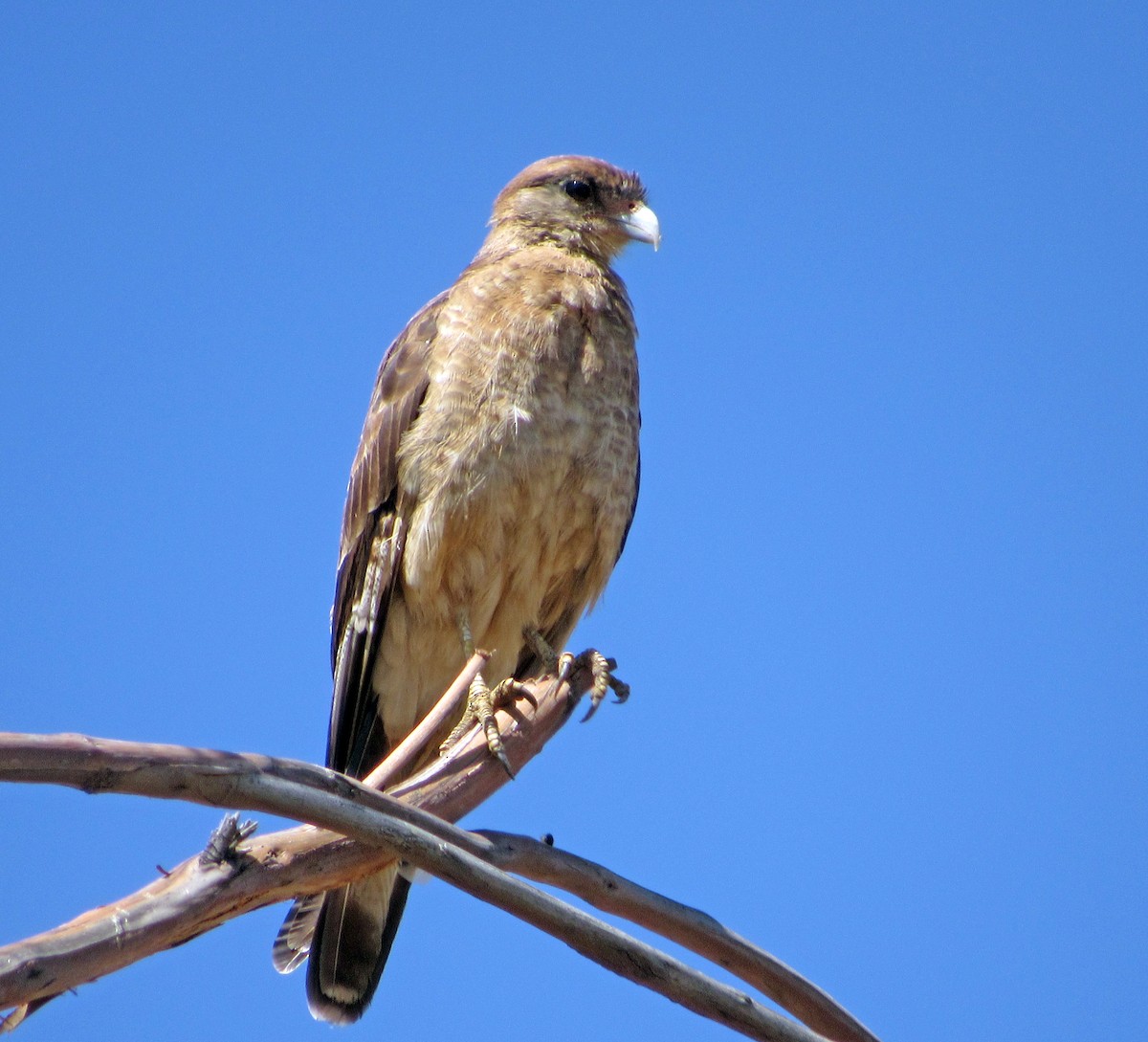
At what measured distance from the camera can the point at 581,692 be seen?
11.1ft

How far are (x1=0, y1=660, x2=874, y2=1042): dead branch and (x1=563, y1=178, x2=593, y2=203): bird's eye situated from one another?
329 centimetres

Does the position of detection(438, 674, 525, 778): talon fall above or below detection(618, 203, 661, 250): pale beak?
below

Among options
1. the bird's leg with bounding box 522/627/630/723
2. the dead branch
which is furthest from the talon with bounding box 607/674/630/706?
the dead branch

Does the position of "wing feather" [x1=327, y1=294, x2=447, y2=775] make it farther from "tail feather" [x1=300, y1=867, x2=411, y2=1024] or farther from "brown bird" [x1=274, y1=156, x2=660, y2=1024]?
"tail feather" [x1=300, y1=867, x2=411, y2=1024]

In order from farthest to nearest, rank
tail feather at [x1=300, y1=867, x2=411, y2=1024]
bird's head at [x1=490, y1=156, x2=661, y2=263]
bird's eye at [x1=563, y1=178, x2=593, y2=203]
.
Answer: bird's eye at [x1=563, y1=178, x2=593, y2=203]
bird's head at [x1=490, y1=156, x2=661, y2=263]
tail feather at [x1=300, y1=867, x2=411, y2=1024]

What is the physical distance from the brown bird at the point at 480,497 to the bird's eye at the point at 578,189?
2.35 feet

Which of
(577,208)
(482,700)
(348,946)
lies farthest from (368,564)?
(577,208)

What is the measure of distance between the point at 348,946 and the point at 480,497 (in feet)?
4.26

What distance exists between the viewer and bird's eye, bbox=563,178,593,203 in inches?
204

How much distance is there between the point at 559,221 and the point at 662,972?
348 centimetres

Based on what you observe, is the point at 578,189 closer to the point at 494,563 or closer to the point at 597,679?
the point at 494,563

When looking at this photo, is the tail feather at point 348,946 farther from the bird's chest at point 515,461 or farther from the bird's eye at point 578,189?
the bird's eye at point 578,189

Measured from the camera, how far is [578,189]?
5.20 meters

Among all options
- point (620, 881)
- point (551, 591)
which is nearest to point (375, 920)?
point (551, 591)
